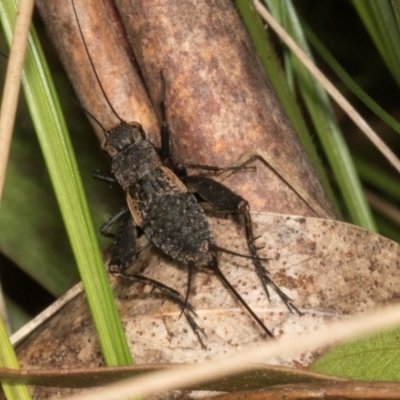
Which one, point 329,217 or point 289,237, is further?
point 329,217

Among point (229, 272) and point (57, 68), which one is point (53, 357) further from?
point (57, 68)

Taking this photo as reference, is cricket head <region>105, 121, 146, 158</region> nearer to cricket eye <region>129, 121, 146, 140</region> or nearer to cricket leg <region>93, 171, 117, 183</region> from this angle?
cricket eye <region>129, 121, 146, 140</region>

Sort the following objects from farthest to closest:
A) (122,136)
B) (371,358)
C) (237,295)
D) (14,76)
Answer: (122,136)
(237,295)
(14,76)
(371,358)

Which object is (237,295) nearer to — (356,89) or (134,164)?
(134,164)

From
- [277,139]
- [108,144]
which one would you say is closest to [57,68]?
[108,144]

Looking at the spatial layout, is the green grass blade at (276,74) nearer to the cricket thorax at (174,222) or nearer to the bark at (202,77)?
the bark at (202,77)

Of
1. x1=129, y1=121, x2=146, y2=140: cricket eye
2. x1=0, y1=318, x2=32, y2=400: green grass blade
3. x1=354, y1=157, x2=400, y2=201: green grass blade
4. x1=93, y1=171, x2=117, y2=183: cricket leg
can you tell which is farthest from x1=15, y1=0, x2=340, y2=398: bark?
x1=354, y1=157, x2=400, y2=201: green grass blade

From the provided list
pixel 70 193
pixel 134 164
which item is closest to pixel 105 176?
pixel 134 164
